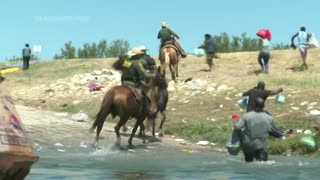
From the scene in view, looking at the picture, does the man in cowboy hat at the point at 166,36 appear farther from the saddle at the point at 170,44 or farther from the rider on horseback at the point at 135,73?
the rider on horseback at the point at 135,73

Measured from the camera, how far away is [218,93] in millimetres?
24766

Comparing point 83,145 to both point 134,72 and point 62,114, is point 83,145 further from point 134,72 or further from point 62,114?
point 62,114

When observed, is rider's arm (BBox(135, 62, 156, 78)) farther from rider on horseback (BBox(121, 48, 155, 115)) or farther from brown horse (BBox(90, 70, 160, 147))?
brown horse (BBox(90, 70, 160, 147))

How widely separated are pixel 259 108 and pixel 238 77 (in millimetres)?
15887

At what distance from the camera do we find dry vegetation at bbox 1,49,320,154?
19.5 metres

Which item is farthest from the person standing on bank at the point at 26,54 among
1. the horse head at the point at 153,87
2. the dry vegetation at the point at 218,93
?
the horse head at the point at 153,87

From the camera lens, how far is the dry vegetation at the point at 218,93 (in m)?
19.5

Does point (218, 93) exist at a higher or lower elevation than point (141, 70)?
lower

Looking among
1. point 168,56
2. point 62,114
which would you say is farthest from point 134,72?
point 168,56

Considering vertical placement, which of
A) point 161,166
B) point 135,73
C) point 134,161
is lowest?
point 134,161

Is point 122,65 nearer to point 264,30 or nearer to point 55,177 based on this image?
point 55,177

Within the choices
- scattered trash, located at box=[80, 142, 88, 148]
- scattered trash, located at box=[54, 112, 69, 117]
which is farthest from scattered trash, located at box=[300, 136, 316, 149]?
scattered trash, located at box=[54, 112, 69, 117]

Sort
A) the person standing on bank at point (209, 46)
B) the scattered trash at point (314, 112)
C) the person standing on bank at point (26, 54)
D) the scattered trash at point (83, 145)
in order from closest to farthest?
the scattered trash at point (83, 145) < the scattered trash at point (314, 112) < the person standing on bank at point (209, 46) < the person standing on bank at point (26, 54)

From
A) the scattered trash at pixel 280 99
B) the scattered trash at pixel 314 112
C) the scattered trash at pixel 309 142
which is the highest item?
the scattered trash at pixel 280 99
